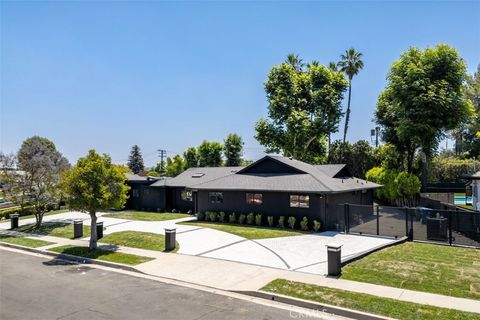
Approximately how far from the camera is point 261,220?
25516 millimetres

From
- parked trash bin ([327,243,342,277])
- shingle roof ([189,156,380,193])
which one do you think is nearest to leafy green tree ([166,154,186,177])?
shingle roof ([189,156,380,193])

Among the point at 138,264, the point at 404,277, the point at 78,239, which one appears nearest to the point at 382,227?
the point at 404,277

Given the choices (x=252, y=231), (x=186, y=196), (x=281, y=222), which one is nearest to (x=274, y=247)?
(x=252, y=231)

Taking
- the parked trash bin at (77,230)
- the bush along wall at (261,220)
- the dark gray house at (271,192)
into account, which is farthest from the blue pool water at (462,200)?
the parked trash bin at (77,230)

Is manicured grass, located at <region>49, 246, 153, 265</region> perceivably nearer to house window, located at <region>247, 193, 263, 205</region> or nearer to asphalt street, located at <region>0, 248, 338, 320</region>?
asphalt street, located at <region>0, 248, 338, 320</region>

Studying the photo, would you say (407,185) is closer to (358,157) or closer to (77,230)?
(358,157)

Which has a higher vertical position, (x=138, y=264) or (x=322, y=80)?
(x=322, y=80)

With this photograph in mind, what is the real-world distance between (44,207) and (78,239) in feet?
22.6

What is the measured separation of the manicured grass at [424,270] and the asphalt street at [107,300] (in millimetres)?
4353

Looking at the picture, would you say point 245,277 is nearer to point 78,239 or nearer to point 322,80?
point 78,239

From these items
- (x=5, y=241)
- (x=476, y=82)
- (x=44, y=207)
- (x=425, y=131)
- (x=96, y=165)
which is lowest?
(x=5, y=241)

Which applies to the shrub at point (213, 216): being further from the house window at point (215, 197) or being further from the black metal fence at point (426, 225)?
the black metal fence at point (426, 225)

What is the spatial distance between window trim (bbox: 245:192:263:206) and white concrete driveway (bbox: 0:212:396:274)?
161 inches

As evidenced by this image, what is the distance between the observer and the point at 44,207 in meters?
27.0
